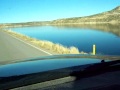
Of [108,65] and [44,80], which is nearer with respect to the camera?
[44,80]

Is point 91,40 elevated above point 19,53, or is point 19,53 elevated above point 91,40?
point 19,53

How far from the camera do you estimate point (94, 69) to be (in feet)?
9.04

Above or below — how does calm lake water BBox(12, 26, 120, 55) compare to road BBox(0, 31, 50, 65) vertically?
below

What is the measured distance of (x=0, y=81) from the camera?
2.42 metres

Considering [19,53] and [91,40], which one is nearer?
[19,53]

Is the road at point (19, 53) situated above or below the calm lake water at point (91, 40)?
above

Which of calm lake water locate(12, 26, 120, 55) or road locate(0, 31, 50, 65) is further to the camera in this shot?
calm lake water locate(12, 26, 120, 55)

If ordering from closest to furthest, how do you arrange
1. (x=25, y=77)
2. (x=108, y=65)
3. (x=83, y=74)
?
(x=25, y=77)
(x=83, y=74)
(x=108, y=65)

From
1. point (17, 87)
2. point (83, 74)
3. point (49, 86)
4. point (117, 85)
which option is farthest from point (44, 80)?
point (117, 85)

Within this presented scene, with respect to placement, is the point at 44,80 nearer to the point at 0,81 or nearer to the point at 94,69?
the point at 0,81

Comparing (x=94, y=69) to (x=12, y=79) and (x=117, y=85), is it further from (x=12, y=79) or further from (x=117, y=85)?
(x=12, y=79)

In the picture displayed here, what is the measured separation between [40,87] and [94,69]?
0.61m

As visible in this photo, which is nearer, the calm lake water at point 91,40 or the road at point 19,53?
the road at point 19,53

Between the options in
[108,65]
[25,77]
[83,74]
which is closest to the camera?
[25,77]
